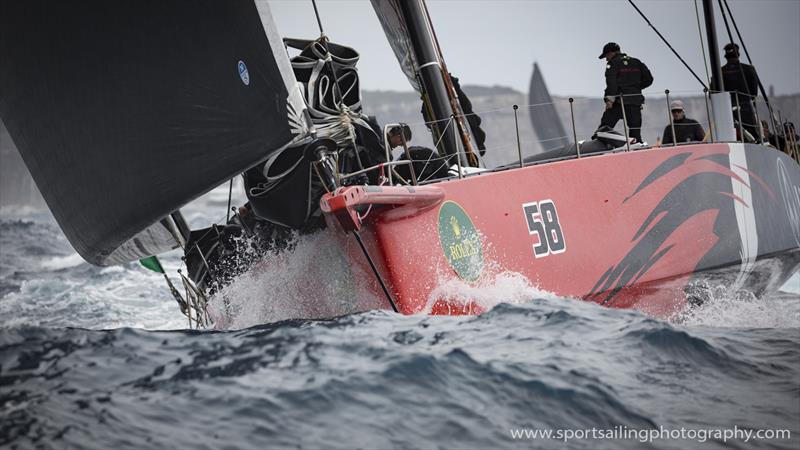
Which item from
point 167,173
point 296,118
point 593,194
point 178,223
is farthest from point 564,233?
point 178,223

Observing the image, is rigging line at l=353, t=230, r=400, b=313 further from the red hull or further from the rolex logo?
the rolex logo

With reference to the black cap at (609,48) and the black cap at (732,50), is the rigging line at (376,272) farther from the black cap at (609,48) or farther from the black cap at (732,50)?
the black cap at (732,50)

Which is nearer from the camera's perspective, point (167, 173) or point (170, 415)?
point (170, 415)

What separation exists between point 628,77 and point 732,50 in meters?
2.12

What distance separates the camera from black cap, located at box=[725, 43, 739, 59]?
827cm

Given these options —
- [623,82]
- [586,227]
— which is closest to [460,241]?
[586,227]

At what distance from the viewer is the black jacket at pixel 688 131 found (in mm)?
7230

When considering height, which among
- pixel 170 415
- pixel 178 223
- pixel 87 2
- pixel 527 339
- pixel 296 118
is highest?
pixel 87 2

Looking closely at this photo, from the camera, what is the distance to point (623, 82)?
6.76 m

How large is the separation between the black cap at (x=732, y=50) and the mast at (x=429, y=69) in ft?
11.4

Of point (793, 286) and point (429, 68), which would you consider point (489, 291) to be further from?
point (793, 286)

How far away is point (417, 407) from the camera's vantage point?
10.1ft

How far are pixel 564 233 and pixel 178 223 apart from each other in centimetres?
301

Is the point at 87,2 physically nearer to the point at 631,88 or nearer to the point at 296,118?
the point at 296,118
